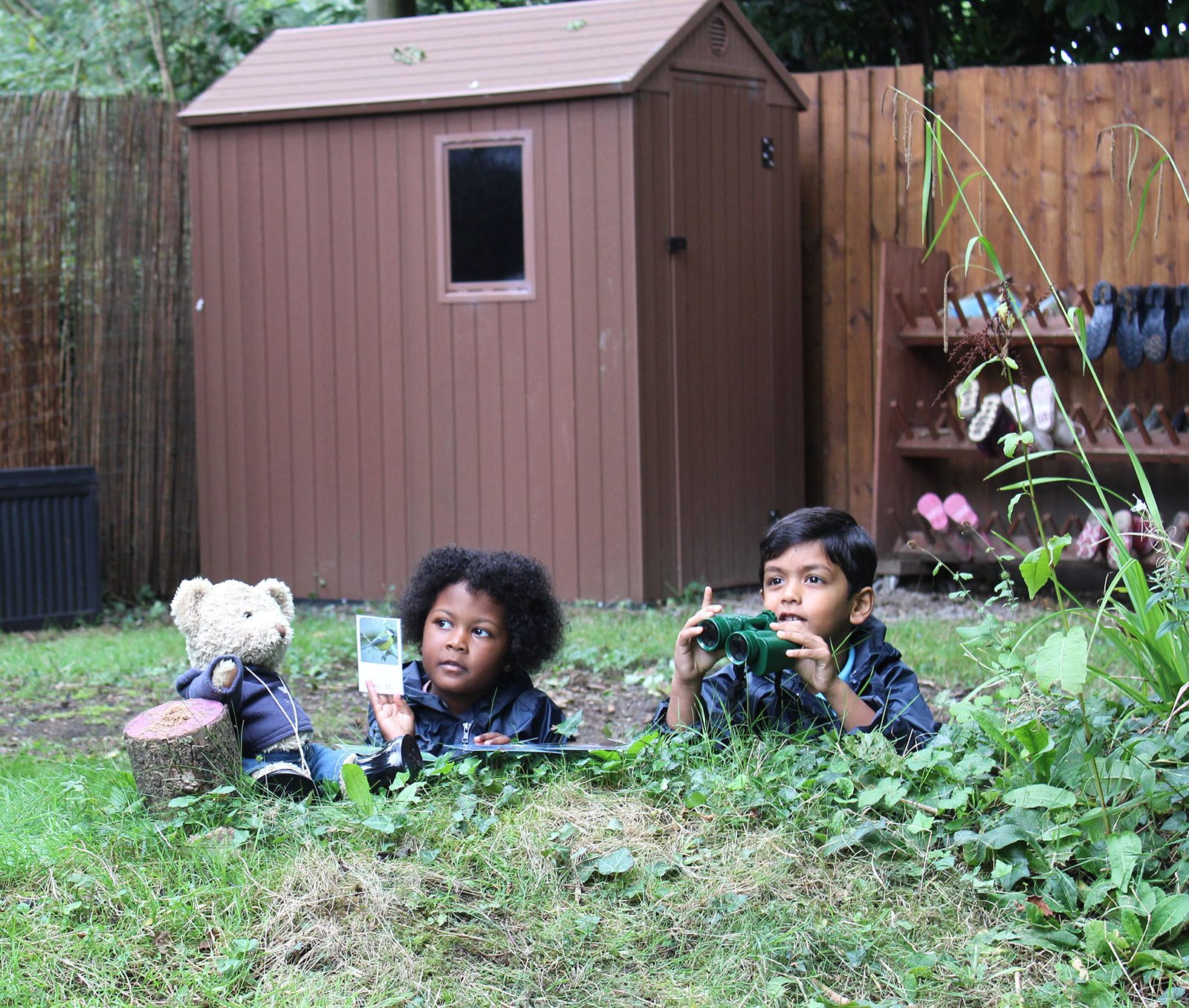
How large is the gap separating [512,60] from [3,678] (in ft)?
12.8

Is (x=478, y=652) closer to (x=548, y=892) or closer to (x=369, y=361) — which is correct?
(x=548, y=892)

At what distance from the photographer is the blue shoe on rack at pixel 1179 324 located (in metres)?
6.59

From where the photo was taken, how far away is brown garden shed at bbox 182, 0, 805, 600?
7355mm

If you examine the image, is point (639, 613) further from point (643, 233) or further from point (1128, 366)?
point (1128, 366)

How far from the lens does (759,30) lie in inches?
385

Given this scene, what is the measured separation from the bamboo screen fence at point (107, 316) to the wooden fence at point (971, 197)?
12.0ft

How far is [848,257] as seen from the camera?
27.0ft

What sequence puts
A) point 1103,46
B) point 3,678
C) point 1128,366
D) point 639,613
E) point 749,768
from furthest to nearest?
1. point 1103,46
2. point 639,613
3. point 1128,366
4. point 3,678
5. point 749,768

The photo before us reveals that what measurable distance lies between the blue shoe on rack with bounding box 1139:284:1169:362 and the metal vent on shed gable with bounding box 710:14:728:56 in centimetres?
251

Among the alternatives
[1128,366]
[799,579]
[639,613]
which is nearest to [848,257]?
[1128,366]

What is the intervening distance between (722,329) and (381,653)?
4.52 m

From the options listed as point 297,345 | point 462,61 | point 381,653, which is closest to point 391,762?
point 381,653

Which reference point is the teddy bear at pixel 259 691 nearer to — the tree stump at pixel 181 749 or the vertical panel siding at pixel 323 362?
the tree stump at pixel 181 749

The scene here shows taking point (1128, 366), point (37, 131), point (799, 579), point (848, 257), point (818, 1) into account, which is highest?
point (818, 1)
